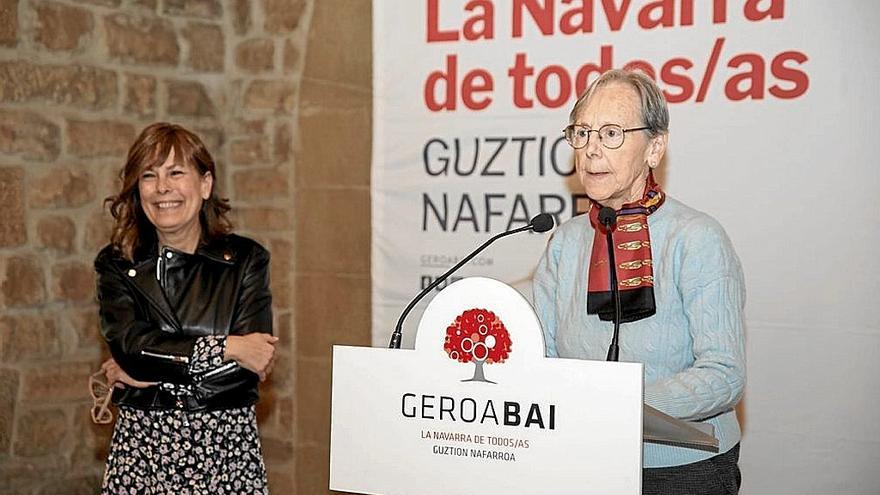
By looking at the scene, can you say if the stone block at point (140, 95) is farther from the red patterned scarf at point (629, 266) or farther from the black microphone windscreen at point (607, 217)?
the black microphone windscreen at point (607, 217)

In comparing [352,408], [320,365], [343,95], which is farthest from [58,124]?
[352,408]

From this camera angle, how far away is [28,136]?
4.23 m

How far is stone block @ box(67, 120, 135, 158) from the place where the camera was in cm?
439

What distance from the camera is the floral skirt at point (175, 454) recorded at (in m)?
2.94

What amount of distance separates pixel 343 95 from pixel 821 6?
198cm

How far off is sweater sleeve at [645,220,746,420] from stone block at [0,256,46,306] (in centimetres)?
283

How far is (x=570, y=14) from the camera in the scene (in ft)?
13.1

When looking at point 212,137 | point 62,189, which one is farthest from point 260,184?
point 62,189

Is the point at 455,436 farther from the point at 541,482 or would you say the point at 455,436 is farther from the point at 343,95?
the point at 343,95

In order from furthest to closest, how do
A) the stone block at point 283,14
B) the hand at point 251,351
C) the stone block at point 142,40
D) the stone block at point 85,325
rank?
the stone block at point 283,14 < the stone block at point 142,40 < the stone block at point 85,325 < the hand at point 251,351

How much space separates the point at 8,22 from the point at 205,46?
3.07 ft

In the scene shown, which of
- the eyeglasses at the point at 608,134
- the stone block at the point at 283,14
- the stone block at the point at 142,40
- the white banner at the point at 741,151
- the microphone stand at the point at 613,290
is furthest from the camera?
the stone block at the point at 283,14

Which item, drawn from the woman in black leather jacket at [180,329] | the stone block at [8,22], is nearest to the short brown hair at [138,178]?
the woman in black leather jacket at [180,329]

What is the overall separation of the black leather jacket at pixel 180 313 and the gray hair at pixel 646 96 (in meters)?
1.15
